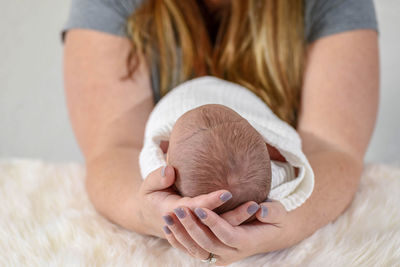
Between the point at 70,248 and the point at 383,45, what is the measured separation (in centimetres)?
142

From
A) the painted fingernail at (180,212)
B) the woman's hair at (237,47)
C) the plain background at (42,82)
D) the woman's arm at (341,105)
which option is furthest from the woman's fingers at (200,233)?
the plain background at (42,82)

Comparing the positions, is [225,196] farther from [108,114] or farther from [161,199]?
[108,114]

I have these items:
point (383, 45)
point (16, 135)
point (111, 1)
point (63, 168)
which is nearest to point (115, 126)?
point (63, 168)

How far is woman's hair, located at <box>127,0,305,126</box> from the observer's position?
3.49ft

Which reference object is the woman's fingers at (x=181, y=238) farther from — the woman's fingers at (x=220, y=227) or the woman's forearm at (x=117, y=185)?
the woman's forearm at (x=117, y=185)

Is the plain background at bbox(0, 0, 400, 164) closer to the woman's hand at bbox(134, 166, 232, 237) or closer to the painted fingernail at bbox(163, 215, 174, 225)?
the woman's hand at bbox(134, 166, 232, 237)

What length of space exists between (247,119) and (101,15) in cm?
50

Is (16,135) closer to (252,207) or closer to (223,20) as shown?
(223,20)

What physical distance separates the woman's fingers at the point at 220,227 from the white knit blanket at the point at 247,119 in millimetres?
125

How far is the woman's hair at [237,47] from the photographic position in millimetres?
1064

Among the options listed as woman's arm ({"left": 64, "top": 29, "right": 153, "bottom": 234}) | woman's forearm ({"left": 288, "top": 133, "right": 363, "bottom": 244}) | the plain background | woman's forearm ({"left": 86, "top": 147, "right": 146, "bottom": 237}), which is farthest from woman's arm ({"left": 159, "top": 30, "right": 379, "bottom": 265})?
the plain background

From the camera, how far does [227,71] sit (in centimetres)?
111

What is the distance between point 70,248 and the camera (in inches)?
27.1

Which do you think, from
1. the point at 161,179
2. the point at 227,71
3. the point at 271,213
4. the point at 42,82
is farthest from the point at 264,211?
the point at 42,82
